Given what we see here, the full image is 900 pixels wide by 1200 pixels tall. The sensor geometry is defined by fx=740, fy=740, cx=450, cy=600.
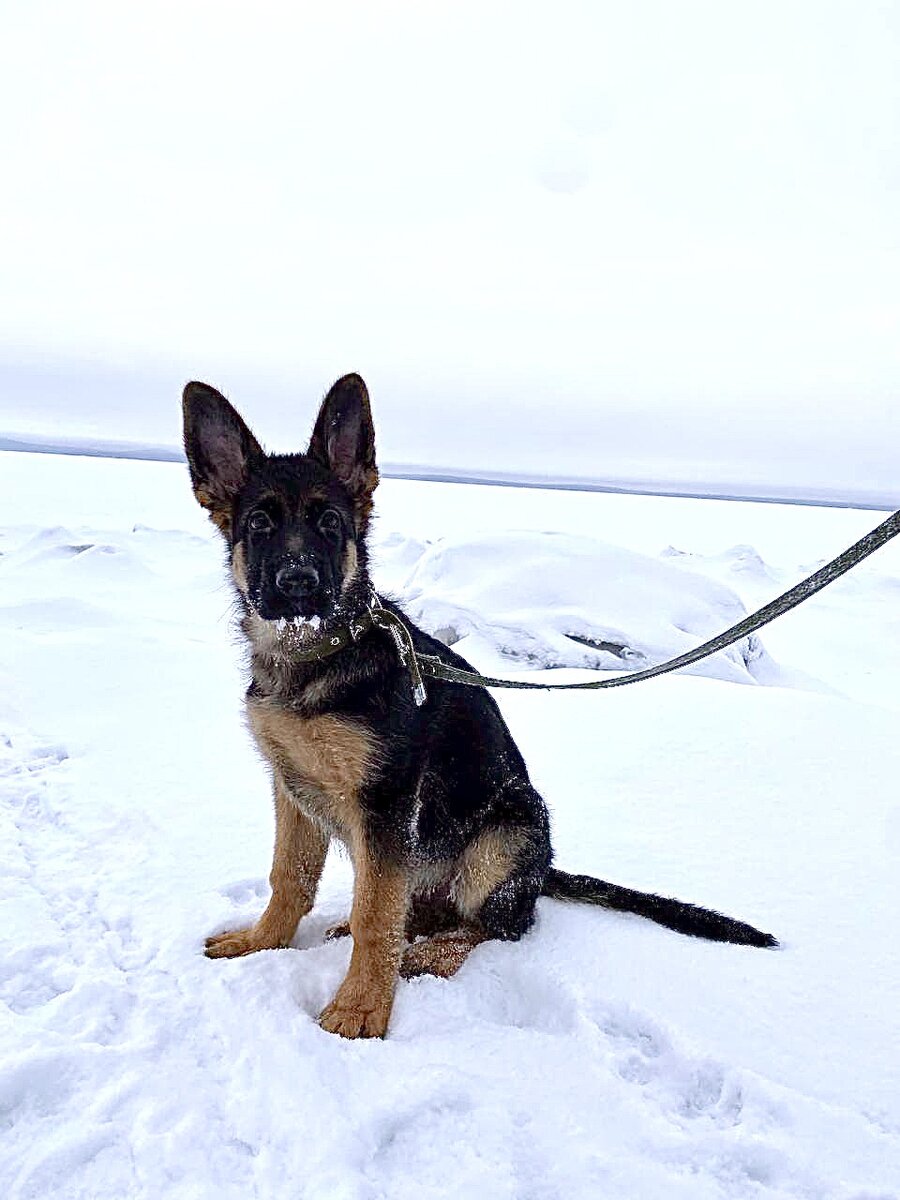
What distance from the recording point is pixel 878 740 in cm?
584

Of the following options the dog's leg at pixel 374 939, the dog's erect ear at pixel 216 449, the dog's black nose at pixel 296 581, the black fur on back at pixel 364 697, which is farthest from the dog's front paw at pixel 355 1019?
the dog's erect ear at pixel 216 449

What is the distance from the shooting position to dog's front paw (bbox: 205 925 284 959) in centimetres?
334

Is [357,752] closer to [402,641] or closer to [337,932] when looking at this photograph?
[402,641]

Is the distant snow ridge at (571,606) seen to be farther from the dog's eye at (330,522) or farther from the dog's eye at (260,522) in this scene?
the dog's eye at (260,522)

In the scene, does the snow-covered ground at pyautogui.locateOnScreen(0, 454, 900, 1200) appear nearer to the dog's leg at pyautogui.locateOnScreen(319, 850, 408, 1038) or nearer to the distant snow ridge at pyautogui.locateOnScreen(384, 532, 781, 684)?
the dog's leg at pyautogui.locateOnScreen(319, 850, 408, 1038)

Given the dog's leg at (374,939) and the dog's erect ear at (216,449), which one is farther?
the dog's erect ear at (216,449)

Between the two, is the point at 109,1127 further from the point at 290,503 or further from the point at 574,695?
the point at 574,695

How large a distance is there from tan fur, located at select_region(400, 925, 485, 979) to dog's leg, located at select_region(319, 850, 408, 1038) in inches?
10.2

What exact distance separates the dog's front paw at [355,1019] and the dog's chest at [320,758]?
0.62m

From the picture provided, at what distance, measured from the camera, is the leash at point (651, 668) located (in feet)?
8.36

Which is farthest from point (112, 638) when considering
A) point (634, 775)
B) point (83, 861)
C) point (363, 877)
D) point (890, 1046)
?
Result: point (890, 1046)

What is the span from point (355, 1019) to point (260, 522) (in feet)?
6.86

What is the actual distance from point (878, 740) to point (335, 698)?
4.78 metres

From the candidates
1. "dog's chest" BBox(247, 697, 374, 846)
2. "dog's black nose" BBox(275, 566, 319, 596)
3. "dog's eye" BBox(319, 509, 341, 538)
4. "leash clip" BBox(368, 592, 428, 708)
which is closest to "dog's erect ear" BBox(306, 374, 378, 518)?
"dog's eye" BBox(319, 509, 341, 538)
